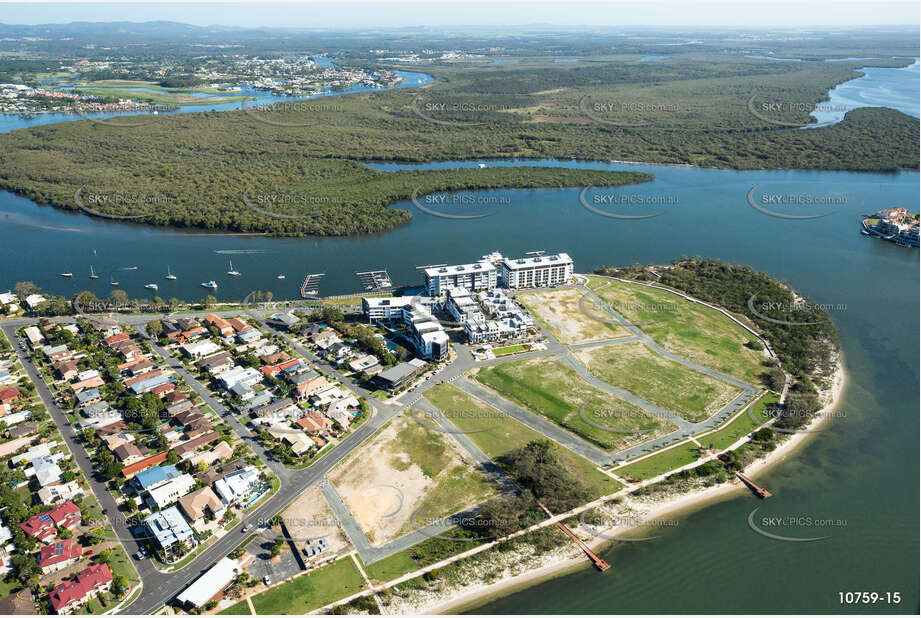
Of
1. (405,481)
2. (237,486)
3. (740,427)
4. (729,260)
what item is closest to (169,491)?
(237,486)

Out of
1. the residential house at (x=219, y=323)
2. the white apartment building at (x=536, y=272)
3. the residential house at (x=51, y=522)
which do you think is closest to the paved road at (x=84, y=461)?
the residential house at (x=51, y=522)

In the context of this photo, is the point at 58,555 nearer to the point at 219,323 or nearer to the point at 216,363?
the point at 216,363

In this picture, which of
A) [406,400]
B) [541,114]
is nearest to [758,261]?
[406,400]

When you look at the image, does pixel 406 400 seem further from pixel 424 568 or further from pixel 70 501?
pixel 70 501

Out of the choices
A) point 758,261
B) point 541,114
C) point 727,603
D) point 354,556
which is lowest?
point 727,603

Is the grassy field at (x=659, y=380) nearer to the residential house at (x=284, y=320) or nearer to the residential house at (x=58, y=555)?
the residential house at (x=284, y=320)
